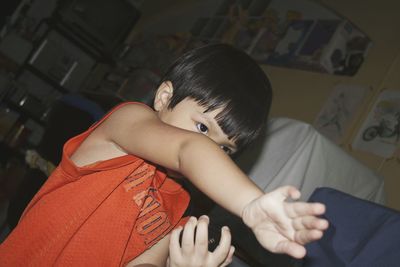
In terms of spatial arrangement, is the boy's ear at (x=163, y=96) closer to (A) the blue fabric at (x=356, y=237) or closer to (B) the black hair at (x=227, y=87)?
(B) the black hair at (x=227, y=87)

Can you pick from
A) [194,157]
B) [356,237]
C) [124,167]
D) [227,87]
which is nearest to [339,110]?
[356,237]

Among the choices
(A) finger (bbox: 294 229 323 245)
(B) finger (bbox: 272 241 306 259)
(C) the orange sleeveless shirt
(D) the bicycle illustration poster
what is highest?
(D) the bicycle illustration poster

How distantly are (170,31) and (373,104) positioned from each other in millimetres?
2955

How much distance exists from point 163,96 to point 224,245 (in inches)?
15.3

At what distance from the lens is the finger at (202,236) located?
59 centimetres

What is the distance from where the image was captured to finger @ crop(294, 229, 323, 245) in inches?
15.2

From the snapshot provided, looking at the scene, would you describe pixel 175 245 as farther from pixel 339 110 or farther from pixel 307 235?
pixel 339 110

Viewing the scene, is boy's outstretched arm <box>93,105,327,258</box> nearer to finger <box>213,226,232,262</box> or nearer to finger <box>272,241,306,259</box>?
finger <box>272,241,306,259</box>

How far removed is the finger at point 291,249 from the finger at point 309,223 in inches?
0.8

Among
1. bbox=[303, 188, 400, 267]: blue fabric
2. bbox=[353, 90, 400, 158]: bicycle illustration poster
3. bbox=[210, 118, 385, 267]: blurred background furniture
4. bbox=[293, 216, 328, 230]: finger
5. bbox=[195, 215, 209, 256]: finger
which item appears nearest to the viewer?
bbox=[293, 216, 328, 230]: finger

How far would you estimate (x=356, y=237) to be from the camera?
774 mm

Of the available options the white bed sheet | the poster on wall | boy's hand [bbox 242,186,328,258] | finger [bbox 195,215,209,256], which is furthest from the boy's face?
the poster on wall

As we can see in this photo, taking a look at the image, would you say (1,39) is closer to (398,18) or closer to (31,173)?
(31,173)

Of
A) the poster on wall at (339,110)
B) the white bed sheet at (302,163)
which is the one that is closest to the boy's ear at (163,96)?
the white bed sheet at (302,163)
